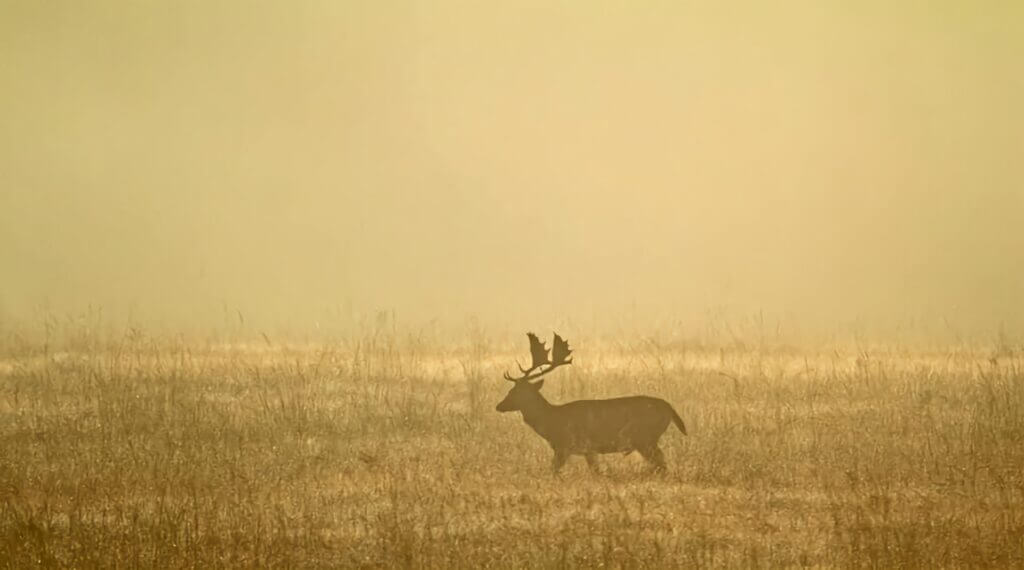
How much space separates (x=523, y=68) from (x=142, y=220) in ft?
43.6

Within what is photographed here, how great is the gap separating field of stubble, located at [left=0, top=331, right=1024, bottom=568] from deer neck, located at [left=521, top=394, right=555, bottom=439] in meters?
0.36

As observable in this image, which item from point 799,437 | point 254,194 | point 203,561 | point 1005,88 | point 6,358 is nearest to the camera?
point 203,561

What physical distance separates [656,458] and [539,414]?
897 mm

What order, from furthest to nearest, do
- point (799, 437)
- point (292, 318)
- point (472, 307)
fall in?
point (472, 307)
point (292, 318)
point (799, 437)

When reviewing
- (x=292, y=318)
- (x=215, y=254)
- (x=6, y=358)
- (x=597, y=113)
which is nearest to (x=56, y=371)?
(x=6, y=358)

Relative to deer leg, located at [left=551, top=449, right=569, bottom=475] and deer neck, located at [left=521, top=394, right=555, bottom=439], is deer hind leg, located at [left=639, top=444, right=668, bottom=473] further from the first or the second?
deer neck, located at [left=521, top=394, right=555, bottom=439]

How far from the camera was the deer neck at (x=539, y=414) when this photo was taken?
9.96 meters

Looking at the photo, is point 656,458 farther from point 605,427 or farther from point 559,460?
point 559,460

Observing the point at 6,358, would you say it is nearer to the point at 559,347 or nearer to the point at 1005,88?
the point at 559,347

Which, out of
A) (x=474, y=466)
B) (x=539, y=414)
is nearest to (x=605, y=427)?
(x=539, y=414)

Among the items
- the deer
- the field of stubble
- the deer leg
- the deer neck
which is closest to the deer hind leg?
the deer

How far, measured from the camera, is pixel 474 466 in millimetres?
10336

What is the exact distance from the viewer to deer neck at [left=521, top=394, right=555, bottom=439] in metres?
9.96

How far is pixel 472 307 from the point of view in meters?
32.7
